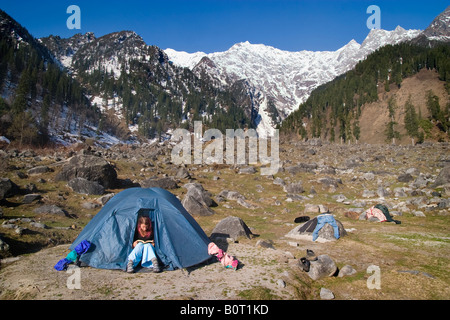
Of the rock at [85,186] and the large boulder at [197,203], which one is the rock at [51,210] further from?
the large boulder at [197,203]

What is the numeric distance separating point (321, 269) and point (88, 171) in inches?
869

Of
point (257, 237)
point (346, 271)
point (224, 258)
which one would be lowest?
point (257, 237)

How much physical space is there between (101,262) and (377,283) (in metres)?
9.71

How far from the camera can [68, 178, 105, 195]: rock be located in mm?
21906

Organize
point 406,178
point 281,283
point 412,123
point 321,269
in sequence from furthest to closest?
point 412,123 → point 406,178 → point 321,269 → point 281,283

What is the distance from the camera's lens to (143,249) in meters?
9.74

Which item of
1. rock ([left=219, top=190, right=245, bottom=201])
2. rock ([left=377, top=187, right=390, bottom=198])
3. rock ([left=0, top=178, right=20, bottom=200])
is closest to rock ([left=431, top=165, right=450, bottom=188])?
rock ([left=377, top=187, right=390, bottom=198])

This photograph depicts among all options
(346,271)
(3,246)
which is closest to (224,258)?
(346,271)

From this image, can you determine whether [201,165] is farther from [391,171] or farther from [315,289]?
[315,289]

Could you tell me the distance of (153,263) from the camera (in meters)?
9.42

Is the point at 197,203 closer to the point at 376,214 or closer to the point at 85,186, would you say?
the point at 85,186

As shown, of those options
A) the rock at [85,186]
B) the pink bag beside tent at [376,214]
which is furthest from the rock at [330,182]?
the rock at [85,186]

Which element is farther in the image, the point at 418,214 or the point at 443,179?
the point at 443,179
